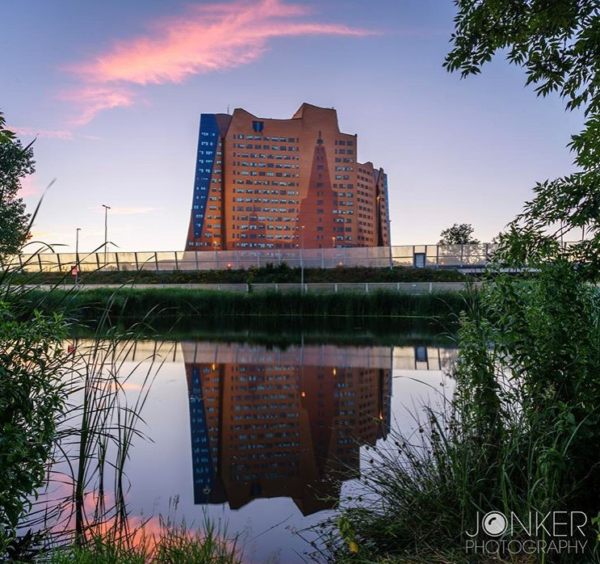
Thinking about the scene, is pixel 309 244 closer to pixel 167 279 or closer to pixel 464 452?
pixel 167 279

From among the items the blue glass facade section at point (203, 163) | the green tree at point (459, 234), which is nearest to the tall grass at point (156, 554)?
the green tree at point (459, 234)

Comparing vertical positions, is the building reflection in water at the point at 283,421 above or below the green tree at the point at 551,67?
below

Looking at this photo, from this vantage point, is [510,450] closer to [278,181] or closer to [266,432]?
[266,432]

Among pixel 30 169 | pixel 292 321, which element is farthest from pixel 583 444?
pixel 30 169

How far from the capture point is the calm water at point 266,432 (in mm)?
4867

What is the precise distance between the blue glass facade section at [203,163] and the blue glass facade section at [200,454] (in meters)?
125

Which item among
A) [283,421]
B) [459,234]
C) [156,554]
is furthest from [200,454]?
[459,234]

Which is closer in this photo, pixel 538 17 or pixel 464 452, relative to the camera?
pixel 464 452

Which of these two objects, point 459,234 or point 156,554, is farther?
point 459,234

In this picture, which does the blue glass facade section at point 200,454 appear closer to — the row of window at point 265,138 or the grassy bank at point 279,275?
the grassy bank at point 279,275

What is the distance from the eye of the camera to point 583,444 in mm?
3436

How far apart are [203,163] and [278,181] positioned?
65.9 ft

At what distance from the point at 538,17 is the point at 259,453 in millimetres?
5247

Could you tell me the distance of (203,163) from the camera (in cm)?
13412
